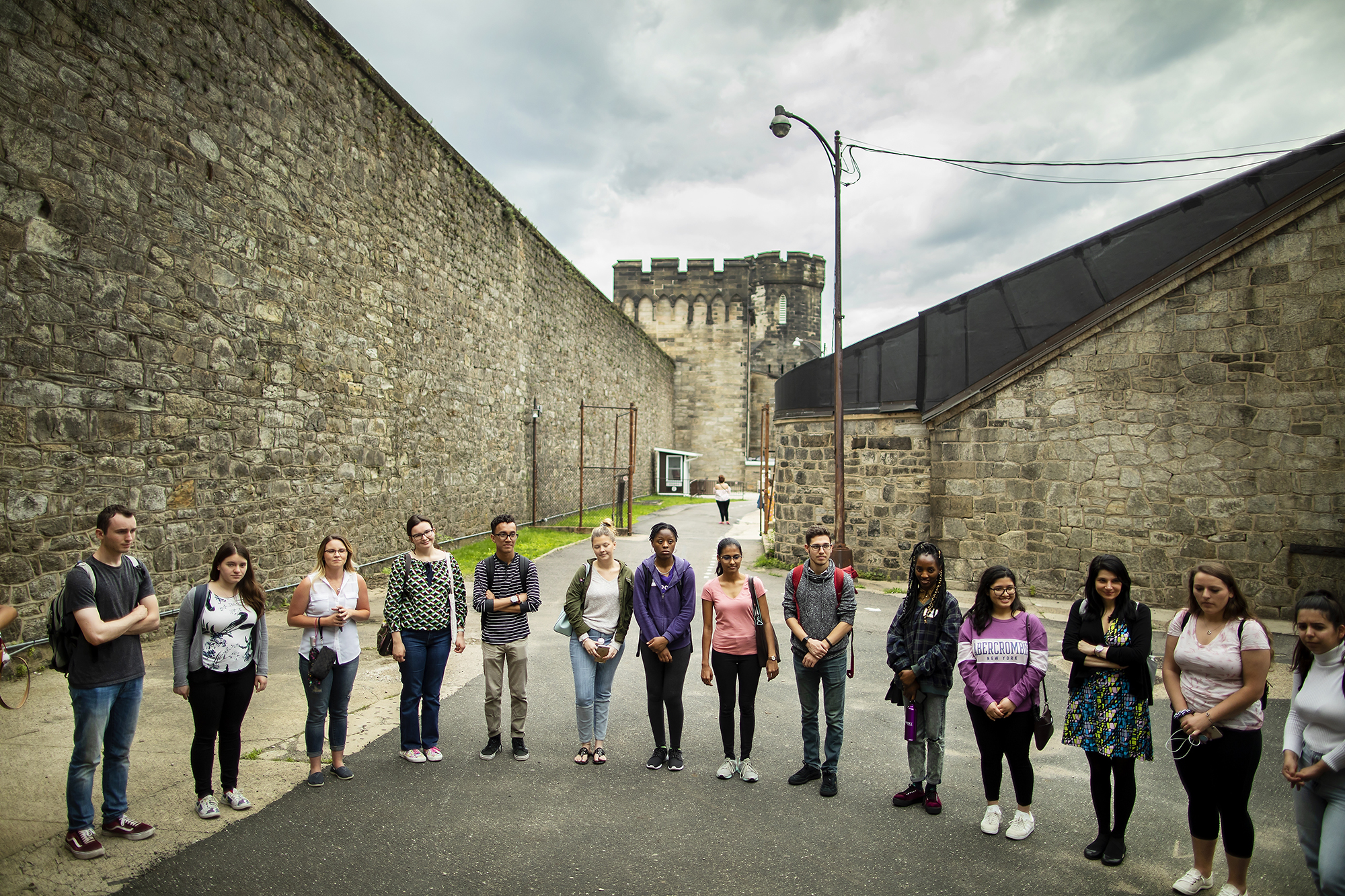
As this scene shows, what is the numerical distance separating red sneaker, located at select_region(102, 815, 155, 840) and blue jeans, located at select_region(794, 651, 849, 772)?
344 cm

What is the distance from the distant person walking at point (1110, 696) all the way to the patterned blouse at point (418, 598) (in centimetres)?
357

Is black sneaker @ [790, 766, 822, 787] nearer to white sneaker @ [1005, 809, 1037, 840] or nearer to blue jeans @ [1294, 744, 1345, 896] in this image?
white sneaker @ [1005, 809, 1037, 840]

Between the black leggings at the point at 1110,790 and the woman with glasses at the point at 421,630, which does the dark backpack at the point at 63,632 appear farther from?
the black leggings at the point at 1110,790

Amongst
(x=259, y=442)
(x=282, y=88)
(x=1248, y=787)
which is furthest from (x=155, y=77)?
(x=1248, y=787)

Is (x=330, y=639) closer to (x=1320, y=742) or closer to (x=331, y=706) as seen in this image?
(x=331, y=706)

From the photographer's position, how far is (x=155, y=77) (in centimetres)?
702

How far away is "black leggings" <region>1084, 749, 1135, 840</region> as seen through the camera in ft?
12.1

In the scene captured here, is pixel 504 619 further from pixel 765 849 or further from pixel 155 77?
pixel 155 77

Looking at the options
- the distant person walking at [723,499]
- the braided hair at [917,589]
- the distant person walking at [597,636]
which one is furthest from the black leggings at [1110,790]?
the distant person walking at [723,499]

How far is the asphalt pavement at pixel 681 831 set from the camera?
3.43 m

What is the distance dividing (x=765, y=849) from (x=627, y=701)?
2.68m

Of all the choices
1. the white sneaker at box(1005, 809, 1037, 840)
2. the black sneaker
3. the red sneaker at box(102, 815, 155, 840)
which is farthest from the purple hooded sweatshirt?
the red sneaker at box(102, 815, 155, 840)

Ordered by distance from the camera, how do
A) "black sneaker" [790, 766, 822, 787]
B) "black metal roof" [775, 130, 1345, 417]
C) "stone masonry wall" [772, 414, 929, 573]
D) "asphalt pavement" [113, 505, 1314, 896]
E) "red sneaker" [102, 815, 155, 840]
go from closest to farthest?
"asphalt pavement" [113, 505, 1314, 896]
"red sneaker" [102, 815, 155, 840]
"black sneaker" [790, 766, 822, 787]
"black metal roof" [775, 130, 1345, 417]
"stone masonry wall" [772, 414, 929, 573]

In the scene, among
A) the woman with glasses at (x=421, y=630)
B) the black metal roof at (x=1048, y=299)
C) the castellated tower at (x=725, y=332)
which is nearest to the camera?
the woman with glasses at (x=421, y=630)
